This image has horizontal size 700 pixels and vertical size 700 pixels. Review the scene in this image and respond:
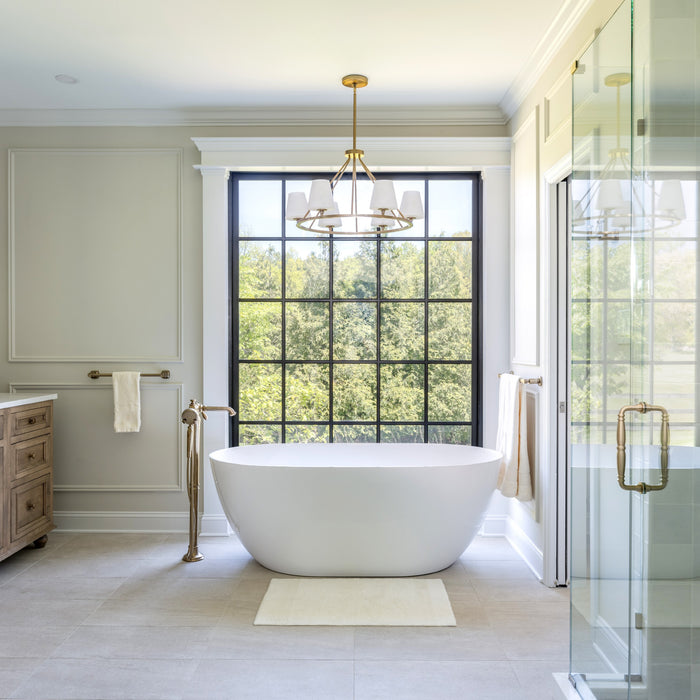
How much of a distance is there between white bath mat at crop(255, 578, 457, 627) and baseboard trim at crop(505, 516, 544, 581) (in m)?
0.52

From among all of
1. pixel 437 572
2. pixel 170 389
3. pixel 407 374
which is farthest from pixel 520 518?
pixel 170 389

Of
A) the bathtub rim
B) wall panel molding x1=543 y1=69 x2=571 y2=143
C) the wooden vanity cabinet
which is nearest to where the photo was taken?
wall panel molding x1=543 y1=69 x2=571 y2=143

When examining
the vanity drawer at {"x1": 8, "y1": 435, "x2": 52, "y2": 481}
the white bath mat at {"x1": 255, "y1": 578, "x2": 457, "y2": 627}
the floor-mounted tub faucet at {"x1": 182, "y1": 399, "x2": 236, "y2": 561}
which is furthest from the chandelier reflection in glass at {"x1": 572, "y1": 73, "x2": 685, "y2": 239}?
the vanity drawer at {"x1": 8, "y1": 435, "x2": 52, "y2": 481}

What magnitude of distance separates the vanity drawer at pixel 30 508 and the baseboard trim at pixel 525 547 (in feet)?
8.79

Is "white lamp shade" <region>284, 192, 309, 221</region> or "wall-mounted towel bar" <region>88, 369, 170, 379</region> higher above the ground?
"white lamp shade" <region>284, 192, 309, 221</region>

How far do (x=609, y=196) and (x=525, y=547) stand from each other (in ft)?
7.59

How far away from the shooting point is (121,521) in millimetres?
4027

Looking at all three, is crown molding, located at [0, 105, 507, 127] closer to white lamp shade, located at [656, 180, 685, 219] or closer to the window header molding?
the window header molding

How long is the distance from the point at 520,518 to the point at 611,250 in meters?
2.31

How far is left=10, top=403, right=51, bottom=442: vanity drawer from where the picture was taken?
11.2ft

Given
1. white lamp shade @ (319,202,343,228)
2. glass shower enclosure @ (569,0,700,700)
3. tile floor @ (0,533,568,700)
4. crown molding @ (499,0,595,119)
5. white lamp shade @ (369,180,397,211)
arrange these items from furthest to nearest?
white lamp shade @ (319,202,343,228) → white lamp shade @ (369,180,397,211) → crown molding @ (499,0,595,119) → tile floor @ (0,533,568,700) → glass shower enclosure @ (569,0,700,700)

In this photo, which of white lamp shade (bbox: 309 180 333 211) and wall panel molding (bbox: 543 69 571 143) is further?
white lamp shade (bbox: 309 180 333 211)

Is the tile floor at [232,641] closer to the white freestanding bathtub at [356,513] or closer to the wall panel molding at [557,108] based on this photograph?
the white freestanding bathtub at [356,513]

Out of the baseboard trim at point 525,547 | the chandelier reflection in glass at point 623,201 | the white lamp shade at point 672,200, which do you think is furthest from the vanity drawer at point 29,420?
the white lamp shade at point 672,200
